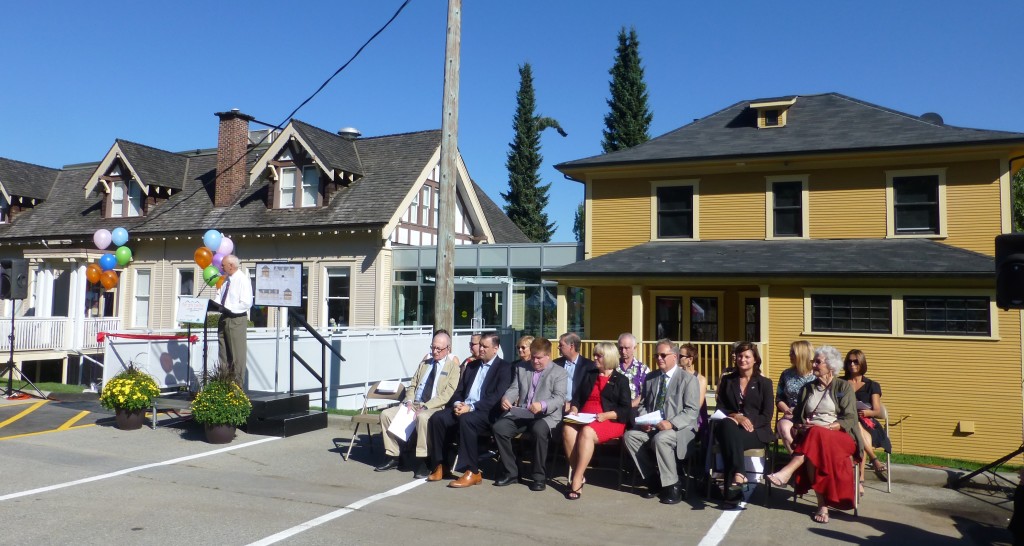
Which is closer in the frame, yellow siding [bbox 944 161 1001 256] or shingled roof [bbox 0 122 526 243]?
yellow siding [bbox 944 161 1001 256]

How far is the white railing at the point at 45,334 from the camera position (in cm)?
2031

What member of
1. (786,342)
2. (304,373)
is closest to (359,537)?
(304,373)

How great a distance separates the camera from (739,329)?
1817 centimetres

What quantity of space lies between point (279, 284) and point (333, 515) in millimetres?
5587

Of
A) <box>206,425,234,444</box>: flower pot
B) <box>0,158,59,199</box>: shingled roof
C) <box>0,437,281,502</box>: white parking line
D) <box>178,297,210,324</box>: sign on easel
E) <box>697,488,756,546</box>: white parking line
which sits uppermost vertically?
<box>0,158,59,199</box>: shingled roof

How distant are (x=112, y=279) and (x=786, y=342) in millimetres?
17886

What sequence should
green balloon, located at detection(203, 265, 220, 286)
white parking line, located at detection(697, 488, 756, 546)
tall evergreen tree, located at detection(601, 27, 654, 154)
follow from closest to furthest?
white parking line, located at detection(697, 488, 756, 546) → green balloon, located at detection(203, 265, 220, 286) → tall evergreen tree, located at detection(601, 27, 654, 154)

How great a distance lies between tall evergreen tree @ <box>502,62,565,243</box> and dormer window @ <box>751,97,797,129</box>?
3032 centimetres

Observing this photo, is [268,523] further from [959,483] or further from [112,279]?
[112,279]

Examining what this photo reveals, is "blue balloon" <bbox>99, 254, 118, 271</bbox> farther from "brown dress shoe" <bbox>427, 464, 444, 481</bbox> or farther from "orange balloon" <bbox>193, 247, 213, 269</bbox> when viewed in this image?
"brown dress shoe" <bbox>427, 464, 444, 481</bbox>

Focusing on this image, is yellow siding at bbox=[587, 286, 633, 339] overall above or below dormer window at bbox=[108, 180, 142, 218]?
below

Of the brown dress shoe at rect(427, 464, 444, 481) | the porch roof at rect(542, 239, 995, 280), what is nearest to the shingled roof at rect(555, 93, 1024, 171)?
the porch roof at rect(542, 239, 995, 280)

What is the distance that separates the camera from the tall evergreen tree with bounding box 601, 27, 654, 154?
149 ft

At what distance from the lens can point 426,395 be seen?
8.98 m
